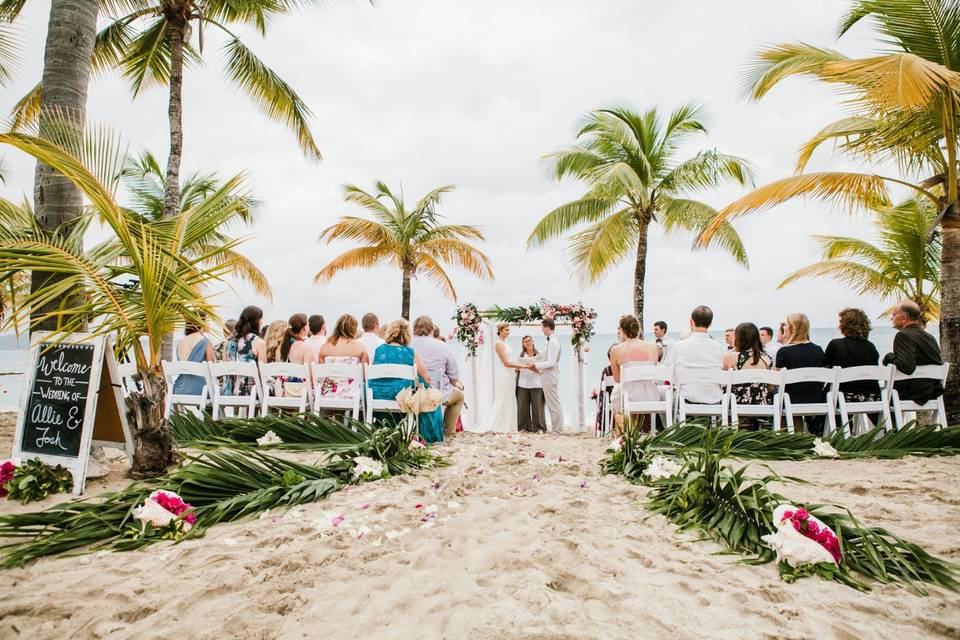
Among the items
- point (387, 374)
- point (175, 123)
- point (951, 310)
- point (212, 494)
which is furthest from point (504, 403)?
point (175, 123)

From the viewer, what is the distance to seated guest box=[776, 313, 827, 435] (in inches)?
221

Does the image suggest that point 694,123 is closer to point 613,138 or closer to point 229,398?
A: point 613,138

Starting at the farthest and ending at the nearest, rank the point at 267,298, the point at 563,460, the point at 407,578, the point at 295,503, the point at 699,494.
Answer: the point at 267,298
the point at 563,460
the point at 295,503
the point at 699,494
the point at 407,578

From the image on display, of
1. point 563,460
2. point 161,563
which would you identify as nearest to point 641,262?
point 563,460

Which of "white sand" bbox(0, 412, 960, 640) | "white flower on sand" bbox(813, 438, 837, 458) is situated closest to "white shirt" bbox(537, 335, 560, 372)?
"white flower on sand" bbox(813, 438, 837, 458)

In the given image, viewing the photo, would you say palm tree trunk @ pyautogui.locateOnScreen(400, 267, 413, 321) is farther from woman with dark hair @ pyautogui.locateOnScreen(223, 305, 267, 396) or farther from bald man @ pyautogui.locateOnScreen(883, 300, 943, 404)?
bald man @ pyautogui.locateOnScreen(883, 300, 943, 404)

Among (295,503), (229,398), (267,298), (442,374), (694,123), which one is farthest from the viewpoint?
(267,298)

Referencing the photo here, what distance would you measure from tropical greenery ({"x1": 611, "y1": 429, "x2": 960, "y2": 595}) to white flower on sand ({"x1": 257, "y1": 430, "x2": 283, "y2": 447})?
11.3ft

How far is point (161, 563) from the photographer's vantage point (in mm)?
2604

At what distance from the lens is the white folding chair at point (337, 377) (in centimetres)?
572

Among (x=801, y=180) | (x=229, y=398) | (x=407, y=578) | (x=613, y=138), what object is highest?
(x=613, y=138)

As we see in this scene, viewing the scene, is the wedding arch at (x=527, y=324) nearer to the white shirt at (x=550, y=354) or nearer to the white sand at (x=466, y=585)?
the white shirt at (x=550, y=354)

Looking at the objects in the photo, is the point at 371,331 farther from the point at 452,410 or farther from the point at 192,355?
the point at 192,355

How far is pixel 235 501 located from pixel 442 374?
3.82m
